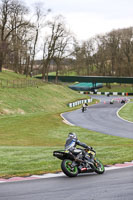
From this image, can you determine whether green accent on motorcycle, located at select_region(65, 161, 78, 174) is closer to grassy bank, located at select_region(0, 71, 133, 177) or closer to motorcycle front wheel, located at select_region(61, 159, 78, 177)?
motorcycle front wheel, located at select_region(61, 159, 78, 177)

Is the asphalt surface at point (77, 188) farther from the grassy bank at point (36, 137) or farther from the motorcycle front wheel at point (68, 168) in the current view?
the grassy bank at point (36, 137)

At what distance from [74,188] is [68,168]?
1400 millimetres

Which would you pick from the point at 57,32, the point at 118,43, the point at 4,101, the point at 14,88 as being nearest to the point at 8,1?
the point at 57,32

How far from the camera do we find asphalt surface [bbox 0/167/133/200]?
917 centimetres

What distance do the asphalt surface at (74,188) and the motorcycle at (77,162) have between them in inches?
11.0

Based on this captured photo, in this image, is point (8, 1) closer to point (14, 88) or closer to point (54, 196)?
point (14, 88)

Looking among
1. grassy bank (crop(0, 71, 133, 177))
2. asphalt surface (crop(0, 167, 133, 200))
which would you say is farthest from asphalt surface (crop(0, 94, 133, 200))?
grassy bank (crop(0, 71, 133, 177))

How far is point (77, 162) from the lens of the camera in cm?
1182

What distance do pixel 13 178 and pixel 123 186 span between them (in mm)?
3861

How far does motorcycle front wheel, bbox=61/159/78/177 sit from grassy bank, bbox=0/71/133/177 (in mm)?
1306

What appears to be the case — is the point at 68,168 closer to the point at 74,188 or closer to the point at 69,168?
the point at 69,168

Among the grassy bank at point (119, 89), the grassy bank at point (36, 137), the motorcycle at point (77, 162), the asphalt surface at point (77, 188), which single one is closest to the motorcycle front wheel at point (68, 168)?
the motorcycle at point (77, 162)

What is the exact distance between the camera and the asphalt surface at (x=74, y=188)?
917cm

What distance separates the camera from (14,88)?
5847cm
